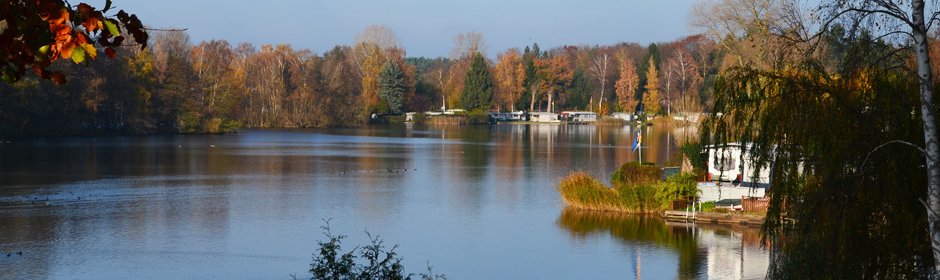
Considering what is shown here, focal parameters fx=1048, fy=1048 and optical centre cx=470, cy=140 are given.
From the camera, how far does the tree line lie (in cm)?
6300

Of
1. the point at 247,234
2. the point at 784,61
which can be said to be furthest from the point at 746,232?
the point at 784,61

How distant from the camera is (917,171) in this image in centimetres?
872

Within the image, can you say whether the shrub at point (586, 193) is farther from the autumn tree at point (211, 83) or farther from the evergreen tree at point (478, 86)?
the evergreen tree at point (478, 86)

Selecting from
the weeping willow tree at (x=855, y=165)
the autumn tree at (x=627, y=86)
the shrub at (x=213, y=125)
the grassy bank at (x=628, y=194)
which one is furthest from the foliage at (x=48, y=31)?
the autumn tree at (x=627, y=86)

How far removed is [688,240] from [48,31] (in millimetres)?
19786

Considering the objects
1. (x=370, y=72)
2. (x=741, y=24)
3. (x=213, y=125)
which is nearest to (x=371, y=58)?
(x=370, y=72)

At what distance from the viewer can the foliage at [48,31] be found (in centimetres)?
390

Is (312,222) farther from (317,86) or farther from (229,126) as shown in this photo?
(317,86)

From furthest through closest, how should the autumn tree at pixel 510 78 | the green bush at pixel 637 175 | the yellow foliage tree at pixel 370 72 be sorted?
the autumn tree at pixel 510 78
the yellow foliage tree at pixel 370 72
the green bush at pixel 637 175

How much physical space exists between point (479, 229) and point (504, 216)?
2.26m

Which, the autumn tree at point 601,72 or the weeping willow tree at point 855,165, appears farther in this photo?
the autumn tree at point 601,72

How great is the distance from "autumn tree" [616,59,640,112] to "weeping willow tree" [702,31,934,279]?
94.9 meters

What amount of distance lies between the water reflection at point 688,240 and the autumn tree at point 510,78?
3293 inches

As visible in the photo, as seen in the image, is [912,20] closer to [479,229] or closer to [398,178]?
[479,229]
